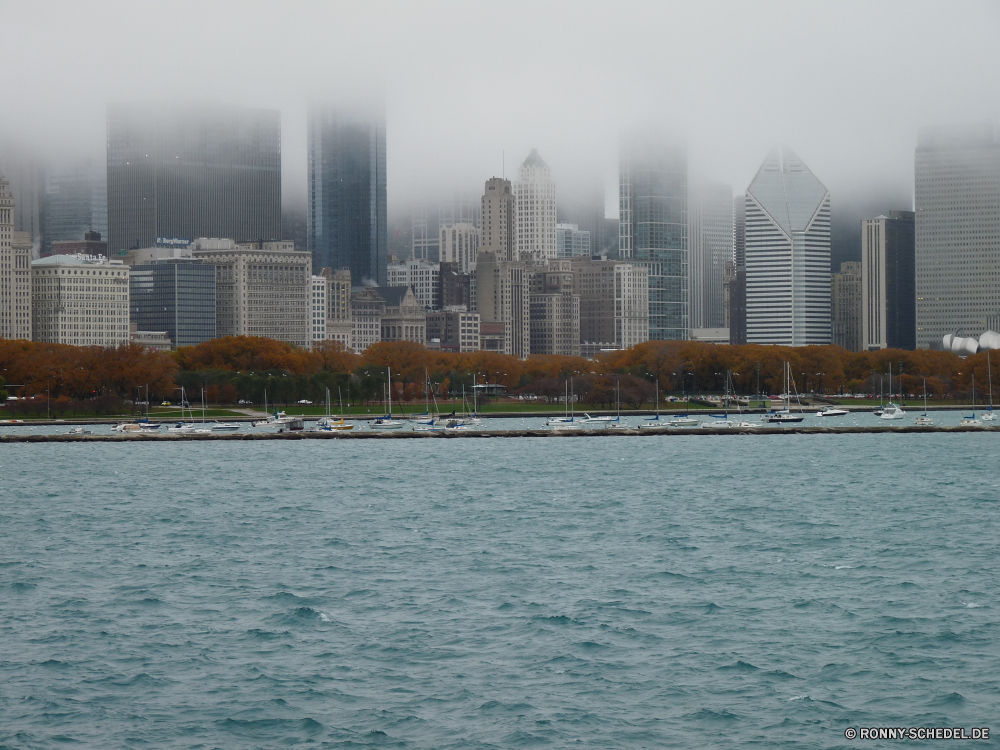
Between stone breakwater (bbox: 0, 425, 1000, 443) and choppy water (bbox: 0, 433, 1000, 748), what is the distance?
5882cm

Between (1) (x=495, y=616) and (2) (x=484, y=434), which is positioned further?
(2) (x=484, y=434)

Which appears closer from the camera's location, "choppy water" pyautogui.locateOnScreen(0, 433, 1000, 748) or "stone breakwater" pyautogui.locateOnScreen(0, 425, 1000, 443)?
"choppy water" pyautogui.locateOnScreen(0, 433, 1000, 748)

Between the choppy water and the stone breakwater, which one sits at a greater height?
the stone breakwater

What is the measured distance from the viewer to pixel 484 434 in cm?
16000

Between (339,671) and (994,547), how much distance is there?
111 feet

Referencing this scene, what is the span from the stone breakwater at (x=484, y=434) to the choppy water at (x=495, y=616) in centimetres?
5882

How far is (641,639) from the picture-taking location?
43781 mm

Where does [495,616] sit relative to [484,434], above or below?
below

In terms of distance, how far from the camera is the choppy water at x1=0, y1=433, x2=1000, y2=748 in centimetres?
3569

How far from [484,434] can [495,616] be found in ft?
370

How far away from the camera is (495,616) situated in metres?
47.1

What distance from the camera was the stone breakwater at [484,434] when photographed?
152 m

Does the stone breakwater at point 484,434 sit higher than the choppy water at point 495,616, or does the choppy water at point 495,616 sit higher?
the stone breakwater at point 484,434

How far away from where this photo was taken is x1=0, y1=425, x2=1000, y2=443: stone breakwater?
152m
